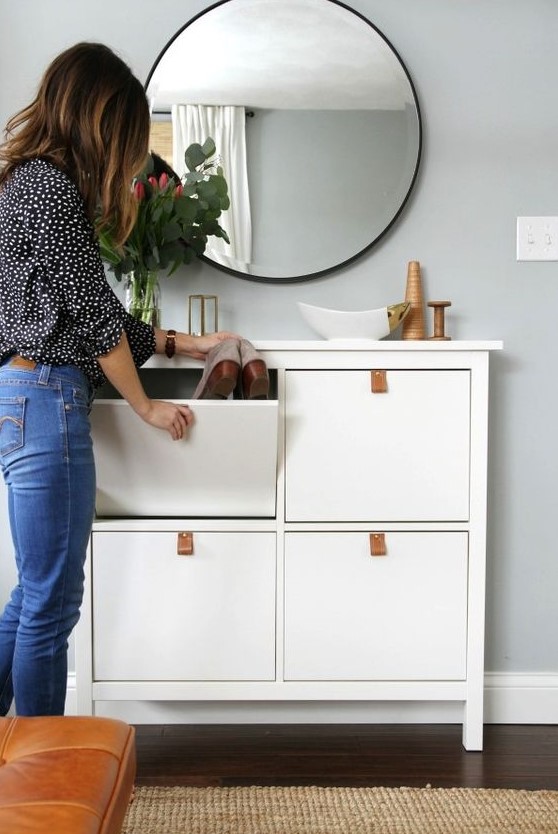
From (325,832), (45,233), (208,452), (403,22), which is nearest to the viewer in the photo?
(45,233)

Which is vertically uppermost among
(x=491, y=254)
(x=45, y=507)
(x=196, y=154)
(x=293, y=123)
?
(x=293, y=123)

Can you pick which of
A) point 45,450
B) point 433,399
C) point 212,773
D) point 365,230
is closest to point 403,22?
point 365,230

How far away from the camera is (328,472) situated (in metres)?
2.00

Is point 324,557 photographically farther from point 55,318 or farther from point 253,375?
point 55,318

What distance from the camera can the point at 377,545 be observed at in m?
2.00

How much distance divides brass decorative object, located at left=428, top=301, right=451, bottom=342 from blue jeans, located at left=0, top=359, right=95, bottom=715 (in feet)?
3.17

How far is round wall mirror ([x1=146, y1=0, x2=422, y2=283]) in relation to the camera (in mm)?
2195

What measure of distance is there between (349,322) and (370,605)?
0.69 m

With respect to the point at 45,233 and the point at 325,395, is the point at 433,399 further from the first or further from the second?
the point at 45,233

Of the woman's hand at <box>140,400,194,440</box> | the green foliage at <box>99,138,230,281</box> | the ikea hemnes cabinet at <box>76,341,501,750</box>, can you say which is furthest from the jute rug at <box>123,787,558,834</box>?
the green foliage at <box>99,138,230,281</box>

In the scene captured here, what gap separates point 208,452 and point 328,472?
1.01 feet

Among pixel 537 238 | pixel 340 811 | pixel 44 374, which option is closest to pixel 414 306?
pixel 537 238

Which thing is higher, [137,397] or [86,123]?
[86,123]

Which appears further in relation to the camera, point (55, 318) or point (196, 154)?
point (196, 154)
